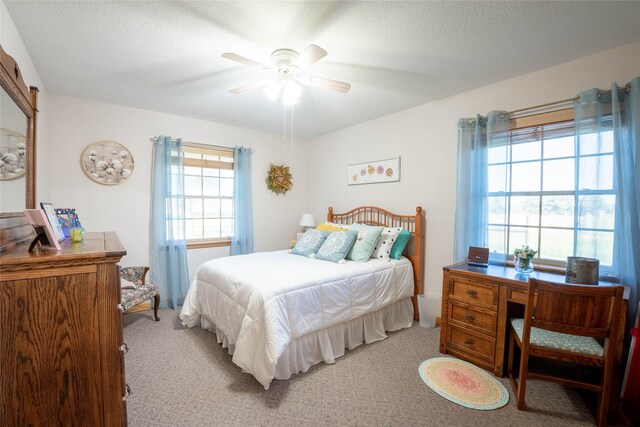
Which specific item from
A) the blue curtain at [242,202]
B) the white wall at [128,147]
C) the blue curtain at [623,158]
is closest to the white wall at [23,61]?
the white wall at [128,147]

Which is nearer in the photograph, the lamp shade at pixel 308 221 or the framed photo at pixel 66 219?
the framed photo at pixel 66 219

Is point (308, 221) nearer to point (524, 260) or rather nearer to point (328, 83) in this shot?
point (328, 83)

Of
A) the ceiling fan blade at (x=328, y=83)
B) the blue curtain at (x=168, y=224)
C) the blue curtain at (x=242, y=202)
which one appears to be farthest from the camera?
the blue curtain at (x=242, y=202)

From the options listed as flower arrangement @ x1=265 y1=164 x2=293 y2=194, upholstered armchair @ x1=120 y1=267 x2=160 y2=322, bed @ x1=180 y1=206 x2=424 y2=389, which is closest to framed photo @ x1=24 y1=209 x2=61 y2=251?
bed @ x1=180 y1=206 x2=424 y2=389

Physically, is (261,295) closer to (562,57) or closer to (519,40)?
(519,40)

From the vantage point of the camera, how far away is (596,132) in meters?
2.01

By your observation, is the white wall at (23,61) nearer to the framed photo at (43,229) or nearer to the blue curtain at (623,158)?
the framed photo at (43,229)

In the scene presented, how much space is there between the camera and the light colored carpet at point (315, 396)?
1.67m

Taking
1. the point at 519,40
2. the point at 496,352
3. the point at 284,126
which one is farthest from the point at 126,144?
the point at 496,352

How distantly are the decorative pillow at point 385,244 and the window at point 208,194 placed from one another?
223 cm

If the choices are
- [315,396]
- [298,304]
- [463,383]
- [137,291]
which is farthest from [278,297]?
[137,291]

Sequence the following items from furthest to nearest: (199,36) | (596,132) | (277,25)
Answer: (596,132), (199,36), (277,25)

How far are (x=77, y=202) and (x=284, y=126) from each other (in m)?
2.69

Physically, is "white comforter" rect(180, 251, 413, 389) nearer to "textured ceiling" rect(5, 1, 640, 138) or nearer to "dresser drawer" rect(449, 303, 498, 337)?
"dresser drawer" rect(449, 303, 498, 337)
